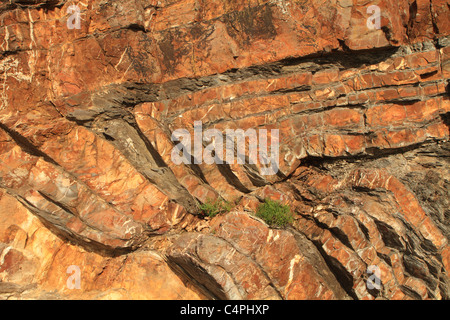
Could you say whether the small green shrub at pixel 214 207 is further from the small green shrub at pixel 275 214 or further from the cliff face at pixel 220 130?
the small green shrub at pixel 275 214

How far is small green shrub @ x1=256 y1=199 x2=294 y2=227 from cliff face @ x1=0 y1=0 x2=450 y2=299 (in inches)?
7.2

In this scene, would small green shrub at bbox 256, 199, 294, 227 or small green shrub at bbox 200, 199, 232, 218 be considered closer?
small green shrub at bbox 256, 199, 294, 227

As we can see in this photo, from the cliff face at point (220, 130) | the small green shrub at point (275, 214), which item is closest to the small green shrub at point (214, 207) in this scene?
the cliff face at point (220, 130)

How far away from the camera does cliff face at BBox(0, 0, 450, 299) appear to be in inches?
252

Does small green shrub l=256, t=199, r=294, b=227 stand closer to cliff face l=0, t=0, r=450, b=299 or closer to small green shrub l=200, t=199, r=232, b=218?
cliff face l=0, t=0, r=450, b=299

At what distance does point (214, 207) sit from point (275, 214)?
1.09 metres

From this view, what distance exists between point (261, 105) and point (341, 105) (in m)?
1.40

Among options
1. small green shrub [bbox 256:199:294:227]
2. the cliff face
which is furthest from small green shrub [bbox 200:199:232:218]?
small green shrub [bbox 256:199:294:227]

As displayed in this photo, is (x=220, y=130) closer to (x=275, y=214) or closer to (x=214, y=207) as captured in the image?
(x=214, y=207)

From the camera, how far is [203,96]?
23.1 ft

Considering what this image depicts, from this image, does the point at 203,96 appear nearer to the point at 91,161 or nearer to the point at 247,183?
the point at 247,183

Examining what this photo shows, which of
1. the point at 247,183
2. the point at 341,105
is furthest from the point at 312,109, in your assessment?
the point at 247,183

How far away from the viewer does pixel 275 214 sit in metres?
6.70

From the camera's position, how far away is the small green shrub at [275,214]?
6.69 metres
